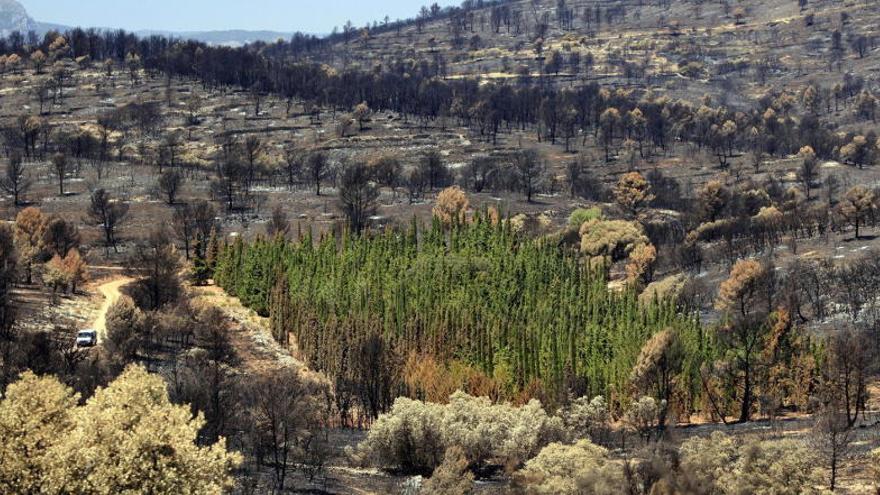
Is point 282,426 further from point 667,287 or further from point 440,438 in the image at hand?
point 667,287

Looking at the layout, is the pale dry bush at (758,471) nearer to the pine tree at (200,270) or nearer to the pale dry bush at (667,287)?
the pale dry bush at (667,287)

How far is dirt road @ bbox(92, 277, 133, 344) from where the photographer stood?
256 feet

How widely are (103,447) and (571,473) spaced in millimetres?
19247

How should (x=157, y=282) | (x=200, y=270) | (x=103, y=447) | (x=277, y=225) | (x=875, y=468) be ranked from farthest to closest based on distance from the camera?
(x=277, y=225)
(x=200, y=270)
(x=157, y=282)
(x=875, y=468)
(x=103, y=447)

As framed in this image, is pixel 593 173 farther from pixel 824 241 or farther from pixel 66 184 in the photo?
pixel 66 184

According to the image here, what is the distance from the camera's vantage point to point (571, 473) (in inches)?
1551

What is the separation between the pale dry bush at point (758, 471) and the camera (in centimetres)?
3538

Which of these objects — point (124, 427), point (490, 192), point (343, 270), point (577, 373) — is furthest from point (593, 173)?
point (124, 427)

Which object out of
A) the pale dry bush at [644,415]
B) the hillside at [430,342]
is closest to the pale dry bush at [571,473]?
the hillside at [430,342]

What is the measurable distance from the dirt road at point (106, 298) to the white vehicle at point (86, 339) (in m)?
0.64

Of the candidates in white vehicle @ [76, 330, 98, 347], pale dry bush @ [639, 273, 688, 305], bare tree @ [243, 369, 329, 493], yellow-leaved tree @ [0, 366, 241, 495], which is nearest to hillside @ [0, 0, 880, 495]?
yellow-leaved tree @ [0, 366, 241, 495]

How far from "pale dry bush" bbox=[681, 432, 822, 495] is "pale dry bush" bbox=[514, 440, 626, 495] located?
283 cm

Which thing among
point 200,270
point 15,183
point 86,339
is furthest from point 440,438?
point 15,183

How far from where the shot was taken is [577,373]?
227 feet
